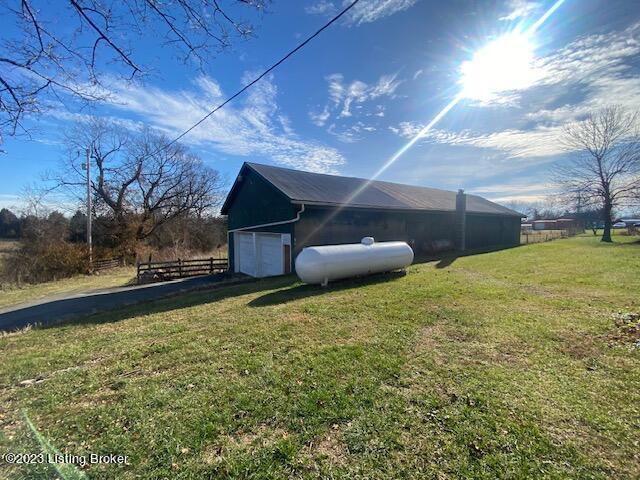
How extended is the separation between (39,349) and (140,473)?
14.2 feet

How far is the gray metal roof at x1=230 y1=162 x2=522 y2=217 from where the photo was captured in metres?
13.0

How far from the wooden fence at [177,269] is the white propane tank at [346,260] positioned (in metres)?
10.8

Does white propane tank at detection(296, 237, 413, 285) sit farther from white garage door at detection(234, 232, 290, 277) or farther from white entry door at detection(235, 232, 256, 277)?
white entry door at detection(235, 232, 256, 277)

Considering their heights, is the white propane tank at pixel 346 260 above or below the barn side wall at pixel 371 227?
below

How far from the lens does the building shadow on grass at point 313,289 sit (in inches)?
299

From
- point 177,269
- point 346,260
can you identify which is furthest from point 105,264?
point 346,260

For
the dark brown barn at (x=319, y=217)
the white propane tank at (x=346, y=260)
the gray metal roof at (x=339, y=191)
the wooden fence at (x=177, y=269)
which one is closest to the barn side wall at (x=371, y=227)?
the dark brown barn at (x=319, y=217)

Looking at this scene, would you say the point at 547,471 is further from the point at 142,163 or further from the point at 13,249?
the point at 142,163

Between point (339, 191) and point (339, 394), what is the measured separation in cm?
1270

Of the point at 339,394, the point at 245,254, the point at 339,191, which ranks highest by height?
the point at 339,191

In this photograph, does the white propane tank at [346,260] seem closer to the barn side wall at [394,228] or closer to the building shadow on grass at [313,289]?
the building shadow on grass at [313,289]

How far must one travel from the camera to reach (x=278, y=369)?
12.4 feet

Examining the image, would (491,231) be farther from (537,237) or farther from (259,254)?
(259,254)

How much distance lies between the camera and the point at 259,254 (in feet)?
50.0
